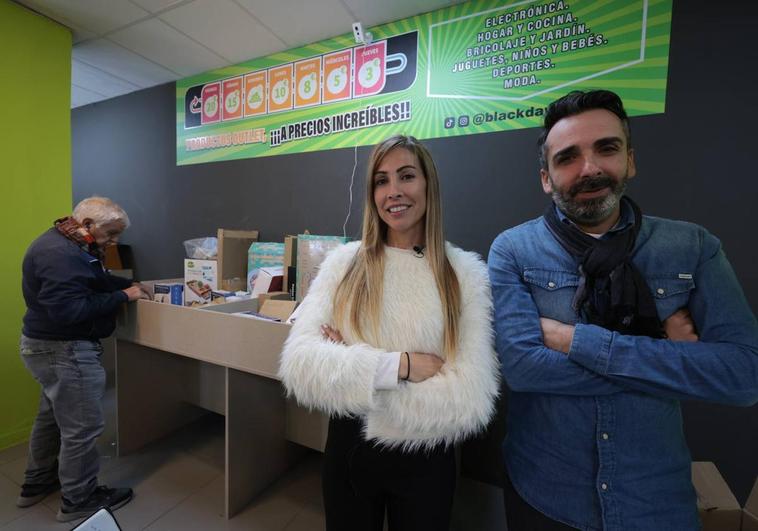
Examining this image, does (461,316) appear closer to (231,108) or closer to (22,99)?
(231,108)

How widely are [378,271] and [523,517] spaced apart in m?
0.78

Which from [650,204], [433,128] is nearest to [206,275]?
[433,128]

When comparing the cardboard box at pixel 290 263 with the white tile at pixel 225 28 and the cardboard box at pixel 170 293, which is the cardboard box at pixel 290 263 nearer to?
the cardboard box at pixel 170 293

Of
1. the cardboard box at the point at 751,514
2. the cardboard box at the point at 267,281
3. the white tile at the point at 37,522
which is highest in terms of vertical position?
the cardboard box at the point at 267,281

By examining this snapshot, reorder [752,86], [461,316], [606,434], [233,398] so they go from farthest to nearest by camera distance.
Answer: [233,398]
[752,86]
[461,316]
[606,434]

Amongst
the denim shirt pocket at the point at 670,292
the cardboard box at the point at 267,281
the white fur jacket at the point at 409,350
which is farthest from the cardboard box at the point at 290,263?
the denim shirt pocket at the point at 670,292

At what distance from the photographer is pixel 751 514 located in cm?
105

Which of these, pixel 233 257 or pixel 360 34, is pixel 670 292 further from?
pixel 233 257

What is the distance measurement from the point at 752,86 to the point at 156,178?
4.05 meters

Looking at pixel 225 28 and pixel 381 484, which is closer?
pixel 381 484

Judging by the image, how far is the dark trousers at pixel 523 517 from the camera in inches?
33.3

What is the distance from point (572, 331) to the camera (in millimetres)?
823

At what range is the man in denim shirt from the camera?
75cm

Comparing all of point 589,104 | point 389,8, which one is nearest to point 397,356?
point 589,104
